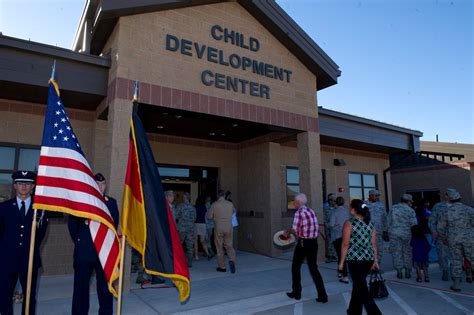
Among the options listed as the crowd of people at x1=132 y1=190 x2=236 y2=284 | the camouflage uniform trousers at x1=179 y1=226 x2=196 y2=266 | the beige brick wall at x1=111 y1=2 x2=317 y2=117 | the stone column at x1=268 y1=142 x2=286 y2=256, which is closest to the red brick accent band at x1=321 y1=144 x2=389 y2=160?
the stone column at x1=268 y1=142 x2=286 y2=256

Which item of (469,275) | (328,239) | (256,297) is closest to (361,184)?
(328,239)

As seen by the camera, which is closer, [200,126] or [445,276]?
[445,276]

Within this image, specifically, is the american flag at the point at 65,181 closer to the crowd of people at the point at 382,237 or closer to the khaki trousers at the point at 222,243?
the crowd of people at the point at 382,237

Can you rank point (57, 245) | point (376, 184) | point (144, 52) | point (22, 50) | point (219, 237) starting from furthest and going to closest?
point (376, 184) < point (219, 237) < point (57, 245) < point (144, 52) < point (22, 50)

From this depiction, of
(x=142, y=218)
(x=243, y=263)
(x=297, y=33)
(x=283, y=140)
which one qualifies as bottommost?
(x=243, y=263)

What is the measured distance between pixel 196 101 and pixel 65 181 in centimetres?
440

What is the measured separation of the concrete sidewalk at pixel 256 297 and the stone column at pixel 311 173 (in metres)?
1.95

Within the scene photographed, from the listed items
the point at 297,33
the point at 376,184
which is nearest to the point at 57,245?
the point at 297,33

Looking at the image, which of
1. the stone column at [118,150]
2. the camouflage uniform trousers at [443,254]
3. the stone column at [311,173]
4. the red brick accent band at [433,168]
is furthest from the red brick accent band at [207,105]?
the red brick accent band at [433,168]

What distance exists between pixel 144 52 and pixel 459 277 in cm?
773

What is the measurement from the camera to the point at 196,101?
25.5 ft

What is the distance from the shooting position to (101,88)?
7297mm

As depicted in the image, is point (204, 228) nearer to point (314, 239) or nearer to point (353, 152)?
point (314, 239)

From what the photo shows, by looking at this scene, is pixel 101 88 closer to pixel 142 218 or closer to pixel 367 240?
pixel 142 218
